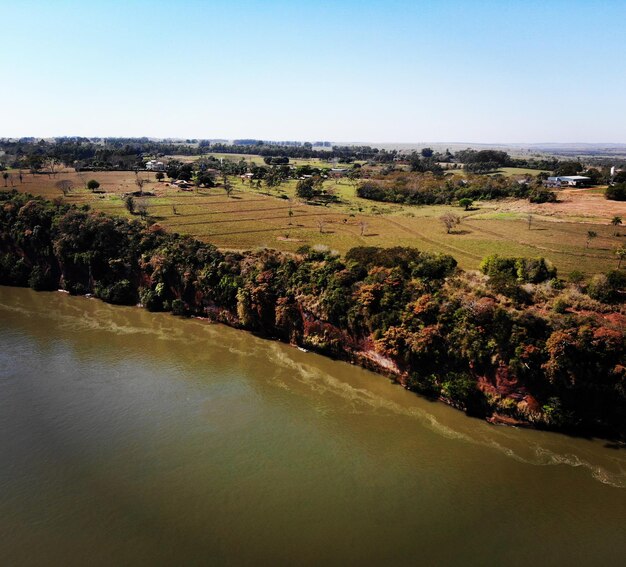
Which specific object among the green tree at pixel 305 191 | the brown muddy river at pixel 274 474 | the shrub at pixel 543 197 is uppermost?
the green tree at pixel 305 191

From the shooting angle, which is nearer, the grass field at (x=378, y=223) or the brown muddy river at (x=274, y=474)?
the brown muddy river at (x=274, y=474)

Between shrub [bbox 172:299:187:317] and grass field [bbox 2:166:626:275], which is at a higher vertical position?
grass field [bbox 2:166:626:275]

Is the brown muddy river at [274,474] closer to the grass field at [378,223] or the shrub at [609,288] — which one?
the shrub at [609,288]

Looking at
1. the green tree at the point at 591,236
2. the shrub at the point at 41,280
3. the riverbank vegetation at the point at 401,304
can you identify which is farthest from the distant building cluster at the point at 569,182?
the shrub at the point at 41,280

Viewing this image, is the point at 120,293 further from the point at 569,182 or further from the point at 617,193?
the point at 569,182

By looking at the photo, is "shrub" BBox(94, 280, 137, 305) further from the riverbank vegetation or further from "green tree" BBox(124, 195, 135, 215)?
"green tree" BBox(124, 195, 135, 215)

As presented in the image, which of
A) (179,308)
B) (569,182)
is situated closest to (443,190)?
(569,182)

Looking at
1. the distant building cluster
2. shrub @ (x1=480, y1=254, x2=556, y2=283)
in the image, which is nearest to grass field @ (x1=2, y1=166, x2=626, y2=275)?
shrub @ (x1=480, y1=254, x2=556, y2=283)
